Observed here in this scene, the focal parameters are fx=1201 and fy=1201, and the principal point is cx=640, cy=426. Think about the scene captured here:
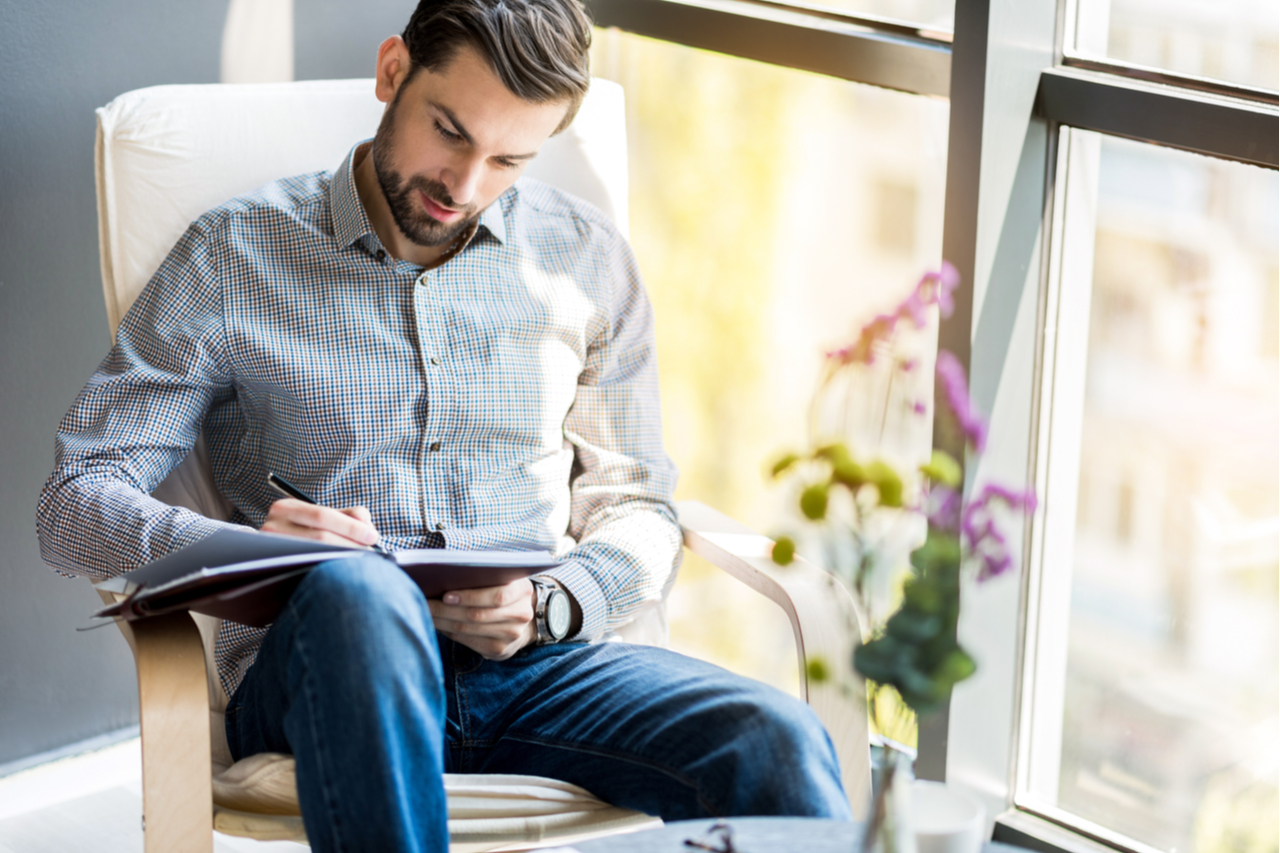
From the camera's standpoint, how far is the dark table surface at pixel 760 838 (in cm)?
88

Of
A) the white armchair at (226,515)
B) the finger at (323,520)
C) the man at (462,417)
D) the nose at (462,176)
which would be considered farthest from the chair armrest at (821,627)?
the nose at (462,176)

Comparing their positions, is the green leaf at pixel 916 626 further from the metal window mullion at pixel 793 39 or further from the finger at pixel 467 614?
the metal window mullion at pixel 793 39

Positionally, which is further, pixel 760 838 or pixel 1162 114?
pixel 1162 114

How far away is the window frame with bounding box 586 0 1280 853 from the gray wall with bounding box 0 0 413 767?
922 mm

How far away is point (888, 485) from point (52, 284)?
1541 mm

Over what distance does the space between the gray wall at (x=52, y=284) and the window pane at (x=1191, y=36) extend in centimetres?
125

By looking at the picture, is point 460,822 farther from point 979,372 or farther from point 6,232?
point 6,232

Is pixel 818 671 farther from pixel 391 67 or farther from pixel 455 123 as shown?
pixel 391 67

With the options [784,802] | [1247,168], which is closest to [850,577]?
[784,802]

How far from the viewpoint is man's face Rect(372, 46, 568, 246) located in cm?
138

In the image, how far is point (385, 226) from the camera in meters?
1.52

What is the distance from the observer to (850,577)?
0.78 metres

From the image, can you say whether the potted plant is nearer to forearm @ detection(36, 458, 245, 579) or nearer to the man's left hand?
the man's left hand

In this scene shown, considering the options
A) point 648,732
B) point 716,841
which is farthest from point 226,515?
point 716,841
